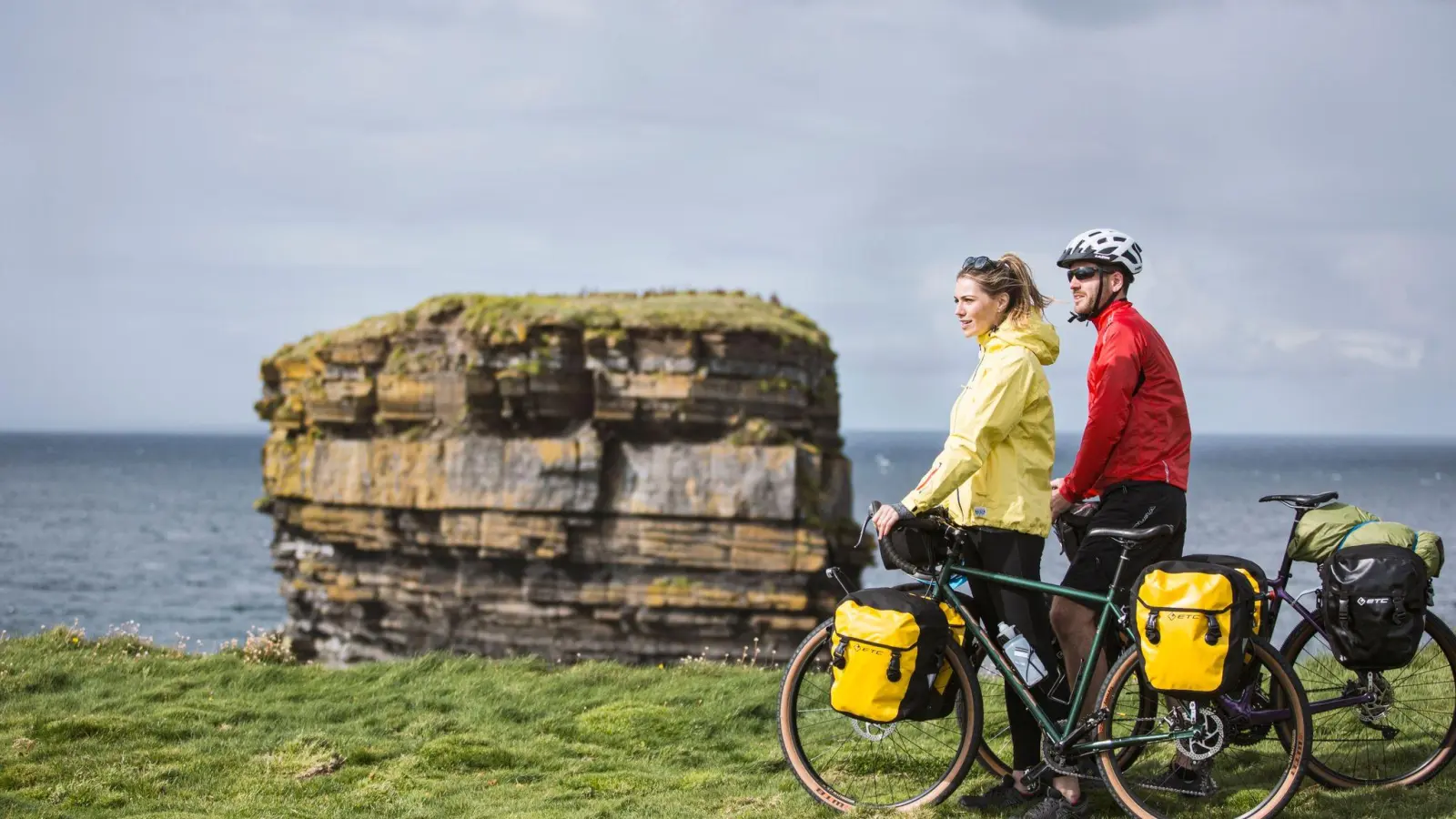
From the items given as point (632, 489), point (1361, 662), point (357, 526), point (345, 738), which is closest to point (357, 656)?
point (357, 526)

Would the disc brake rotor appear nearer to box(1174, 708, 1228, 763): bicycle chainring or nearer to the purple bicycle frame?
Result: box(1174, 708, 1228, 763): bicycle chainring

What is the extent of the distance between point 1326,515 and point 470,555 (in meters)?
28.4

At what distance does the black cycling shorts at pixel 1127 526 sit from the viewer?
544 centimetres

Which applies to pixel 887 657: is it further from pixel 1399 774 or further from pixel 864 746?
pixel 1399 774

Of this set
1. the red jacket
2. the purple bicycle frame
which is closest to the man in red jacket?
the red jacket

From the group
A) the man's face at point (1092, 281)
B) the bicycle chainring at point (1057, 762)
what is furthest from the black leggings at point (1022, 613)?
the man's face at point (1092, 281)

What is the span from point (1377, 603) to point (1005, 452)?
1912 millimetres

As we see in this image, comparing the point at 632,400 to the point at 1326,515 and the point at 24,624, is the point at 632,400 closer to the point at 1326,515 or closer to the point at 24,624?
the point at 1326,515

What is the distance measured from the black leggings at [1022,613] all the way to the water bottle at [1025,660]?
0.10ft

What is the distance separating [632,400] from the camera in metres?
30.8

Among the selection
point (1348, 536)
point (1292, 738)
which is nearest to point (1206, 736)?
point (1292, 738)

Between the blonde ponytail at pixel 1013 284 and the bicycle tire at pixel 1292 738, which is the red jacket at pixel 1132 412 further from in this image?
the bicycle tire at pixel 1292 738

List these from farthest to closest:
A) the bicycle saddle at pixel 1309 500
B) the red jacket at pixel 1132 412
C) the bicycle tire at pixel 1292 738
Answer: the bicycle saddle at pixel 1309 500
the red jacket at pixel 1132 412
the bicycle tire at pixel 1292 738

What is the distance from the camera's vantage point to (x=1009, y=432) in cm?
547
